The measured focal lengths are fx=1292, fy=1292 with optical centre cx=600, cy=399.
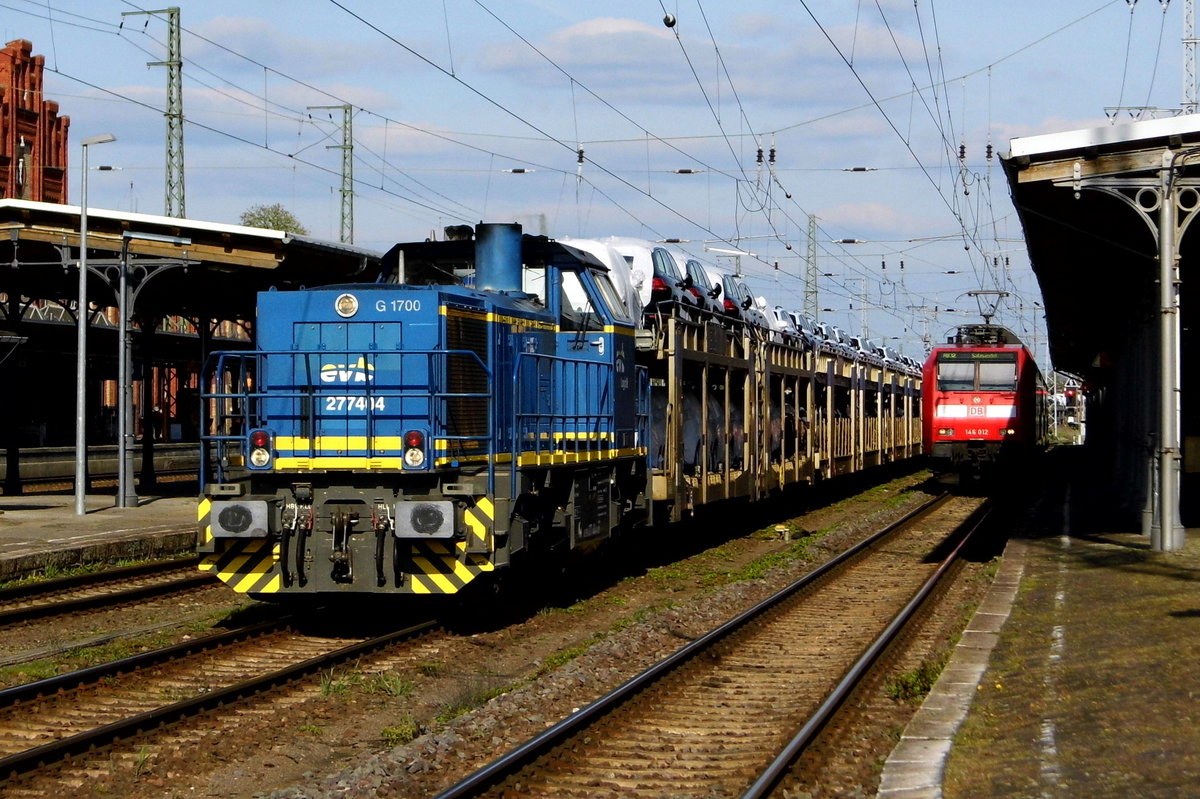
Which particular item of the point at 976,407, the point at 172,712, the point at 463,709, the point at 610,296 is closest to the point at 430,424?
the point at 463,709

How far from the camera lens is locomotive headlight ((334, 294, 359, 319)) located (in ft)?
36.3

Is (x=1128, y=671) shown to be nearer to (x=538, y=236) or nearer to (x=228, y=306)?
(x=538, y=236)

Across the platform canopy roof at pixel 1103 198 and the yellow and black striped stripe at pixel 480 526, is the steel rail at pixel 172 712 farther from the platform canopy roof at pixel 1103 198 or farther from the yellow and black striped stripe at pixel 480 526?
the platform canopy roof at pixel 1103 198

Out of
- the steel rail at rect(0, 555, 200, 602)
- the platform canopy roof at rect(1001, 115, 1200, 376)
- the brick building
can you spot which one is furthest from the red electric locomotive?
the brick building

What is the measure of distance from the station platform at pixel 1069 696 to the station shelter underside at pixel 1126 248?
3.80 meters

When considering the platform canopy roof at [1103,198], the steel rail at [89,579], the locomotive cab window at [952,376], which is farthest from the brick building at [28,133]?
the platform canopy roof at [1103,198]

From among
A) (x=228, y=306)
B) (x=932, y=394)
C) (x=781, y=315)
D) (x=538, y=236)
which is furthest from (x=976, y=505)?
(x=538, y=236)

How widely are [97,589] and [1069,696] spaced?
34.8ft

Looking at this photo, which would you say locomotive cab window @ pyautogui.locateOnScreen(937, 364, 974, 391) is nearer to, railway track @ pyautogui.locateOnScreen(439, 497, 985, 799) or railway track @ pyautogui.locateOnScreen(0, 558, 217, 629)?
railway track @ pyautogui.locateOnScreen(439, 497, 985, 799)

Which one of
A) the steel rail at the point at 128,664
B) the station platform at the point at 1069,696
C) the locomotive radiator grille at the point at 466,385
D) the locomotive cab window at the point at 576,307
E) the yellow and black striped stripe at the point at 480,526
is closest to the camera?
the station platform at the point at 1069,696

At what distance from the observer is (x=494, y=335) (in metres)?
11.2

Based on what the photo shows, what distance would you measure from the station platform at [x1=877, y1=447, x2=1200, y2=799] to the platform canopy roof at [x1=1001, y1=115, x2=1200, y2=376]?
14.6 feet

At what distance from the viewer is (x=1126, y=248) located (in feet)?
55.0

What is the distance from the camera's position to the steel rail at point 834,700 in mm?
6664
